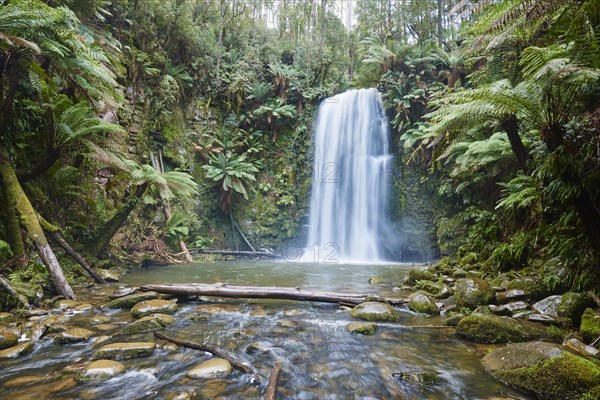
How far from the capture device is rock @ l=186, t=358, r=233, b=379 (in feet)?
8.06

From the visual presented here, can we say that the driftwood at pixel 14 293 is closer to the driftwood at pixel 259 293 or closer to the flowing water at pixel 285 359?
the flowing water at pixel 285 359

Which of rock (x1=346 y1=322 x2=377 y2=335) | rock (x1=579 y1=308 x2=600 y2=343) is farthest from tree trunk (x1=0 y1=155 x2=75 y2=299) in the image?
rock (x1=579 y1=308 x2=600 y2=343)

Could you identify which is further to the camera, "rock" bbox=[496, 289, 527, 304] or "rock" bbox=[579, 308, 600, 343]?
"rock" bbox=[496, 289, 527, 304]

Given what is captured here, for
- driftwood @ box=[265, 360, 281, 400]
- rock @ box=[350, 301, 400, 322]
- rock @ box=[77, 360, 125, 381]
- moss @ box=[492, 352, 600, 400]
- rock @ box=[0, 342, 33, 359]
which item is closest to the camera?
moss @ box=[492, 352, 600, 400]

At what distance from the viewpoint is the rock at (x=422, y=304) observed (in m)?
4.06

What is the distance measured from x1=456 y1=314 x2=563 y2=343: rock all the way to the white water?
8606mm

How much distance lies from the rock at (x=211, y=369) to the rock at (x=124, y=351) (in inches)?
23.5

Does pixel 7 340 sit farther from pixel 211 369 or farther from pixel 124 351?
pixel 211 369

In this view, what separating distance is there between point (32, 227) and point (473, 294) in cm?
584

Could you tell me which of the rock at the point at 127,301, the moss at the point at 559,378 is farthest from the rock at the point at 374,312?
the rock at the point at 127,301

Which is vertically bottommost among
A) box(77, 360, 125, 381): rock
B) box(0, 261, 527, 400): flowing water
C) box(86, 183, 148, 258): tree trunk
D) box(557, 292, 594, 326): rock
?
box(0, 261, 527, 400): flowing water

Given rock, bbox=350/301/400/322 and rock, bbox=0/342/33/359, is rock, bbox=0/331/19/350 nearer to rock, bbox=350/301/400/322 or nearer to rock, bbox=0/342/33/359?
rock, bbox=0/342/33/359

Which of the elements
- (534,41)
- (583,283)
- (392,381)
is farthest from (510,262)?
(534,41)

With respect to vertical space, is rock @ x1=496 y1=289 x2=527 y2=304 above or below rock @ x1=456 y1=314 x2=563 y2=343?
above
